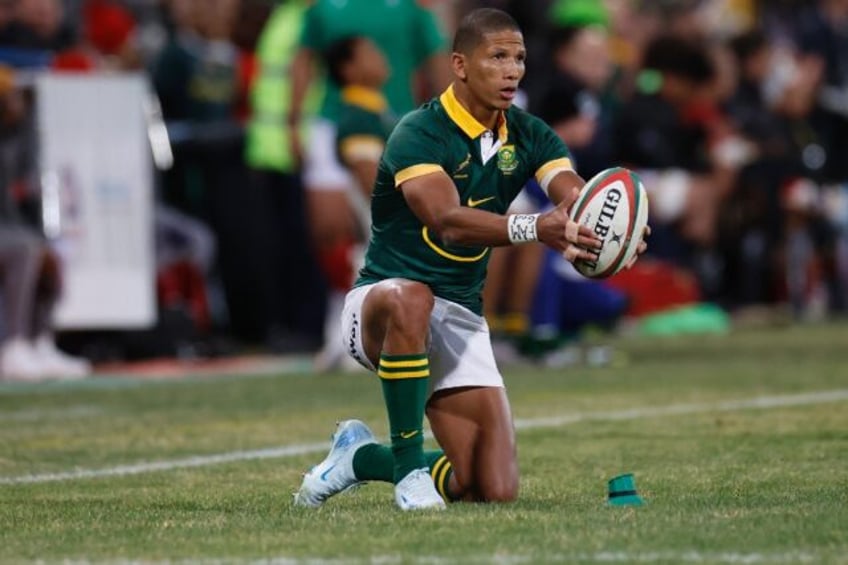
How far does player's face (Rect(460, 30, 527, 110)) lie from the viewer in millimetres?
7258

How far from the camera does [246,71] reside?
17250mm

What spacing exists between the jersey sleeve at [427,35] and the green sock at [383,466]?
7.54m

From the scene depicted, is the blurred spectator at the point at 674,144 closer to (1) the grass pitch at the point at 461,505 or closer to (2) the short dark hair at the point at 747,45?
(2) the short dark hair at the point at 747,45

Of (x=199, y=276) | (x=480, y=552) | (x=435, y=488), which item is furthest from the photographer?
(x=199, y=276)

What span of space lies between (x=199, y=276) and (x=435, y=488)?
29.6 ft

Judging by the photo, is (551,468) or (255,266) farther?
(255,266)

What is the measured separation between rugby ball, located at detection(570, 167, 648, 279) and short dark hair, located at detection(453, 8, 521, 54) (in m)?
0.73

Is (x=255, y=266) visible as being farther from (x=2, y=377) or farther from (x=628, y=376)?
(x=628, y=376)

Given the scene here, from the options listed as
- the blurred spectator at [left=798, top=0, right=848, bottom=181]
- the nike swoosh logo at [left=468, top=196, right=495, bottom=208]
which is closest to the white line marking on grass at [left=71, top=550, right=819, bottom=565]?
the nike swoosh logo at [left=468, top=196, right=495, bottom=208]

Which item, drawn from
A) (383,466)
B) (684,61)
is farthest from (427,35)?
(383,466)

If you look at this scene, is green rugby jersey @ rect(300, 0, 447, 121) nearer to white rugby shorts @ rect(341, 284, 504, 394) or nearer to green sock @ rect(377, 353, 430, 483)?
white rugby shorts @ rect(341, 284, 504, 394)

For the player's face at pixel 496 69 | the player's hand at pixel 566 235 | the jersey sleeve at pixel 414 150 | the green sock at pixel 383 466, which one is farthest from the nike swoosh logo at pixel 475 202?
the green sock at pixel 383 466

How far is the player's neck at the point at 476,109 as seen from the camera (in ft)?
24.1

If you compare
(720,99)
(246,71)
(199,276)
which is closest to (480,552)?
(199,276)
